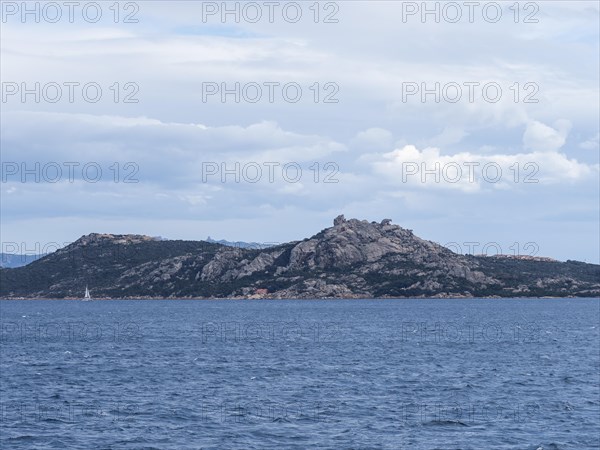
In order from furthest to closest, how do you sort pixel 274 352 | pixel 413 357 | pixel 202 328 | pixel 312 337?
pixel 202 328 < pixel 312 337 < pixel 274 352 < pixel 413 357

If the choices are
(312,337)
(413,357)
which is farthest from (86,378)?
(312,337)

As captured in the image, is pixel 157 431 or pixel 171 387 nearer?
pixel 157 431

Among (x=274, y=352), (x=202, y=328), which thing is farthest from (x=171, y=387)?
(x=202, y=328)

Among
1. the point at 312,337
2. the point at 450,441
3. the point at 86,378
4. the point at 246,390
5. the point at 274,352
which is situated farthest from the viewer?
the point at 312,337

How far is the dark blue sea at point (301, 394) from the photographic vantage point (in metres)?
61.6

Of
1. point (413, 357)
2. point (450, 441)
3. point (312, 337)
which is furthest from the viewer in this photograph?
point (312, 337)

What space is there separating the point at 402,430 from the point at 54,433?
25354 millimetres

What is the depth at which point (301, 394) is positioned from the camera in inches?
3201

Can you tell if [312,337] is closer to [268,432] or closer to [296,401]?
[296,401]

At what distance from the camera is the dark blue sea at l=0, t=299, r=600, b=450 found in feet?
202

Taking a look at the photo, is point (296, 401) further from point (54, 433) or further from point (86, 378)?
point (86, 378)

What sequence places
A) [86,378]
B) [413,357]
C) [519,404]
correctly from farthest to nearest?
[413,357]
[86,378]
[519,404]

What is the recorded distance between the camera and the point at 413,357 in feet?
389

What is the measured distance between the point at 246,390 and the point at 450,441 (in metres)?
28.7
